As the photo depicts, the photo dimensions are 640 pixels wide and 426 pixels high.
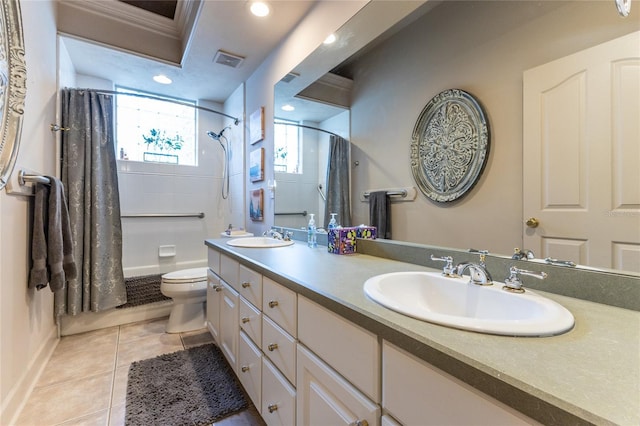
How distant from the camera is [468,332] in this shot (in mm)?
569

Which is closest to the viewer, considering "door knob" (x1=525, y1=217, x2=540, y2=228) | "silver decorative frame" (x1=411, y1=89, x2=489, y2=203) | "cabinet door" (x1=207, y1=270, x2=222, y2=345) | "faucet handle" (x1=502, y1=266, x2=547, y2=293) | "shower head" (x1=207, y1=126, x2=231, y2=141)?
"faucet handle" (x1=502, y1=266, x2=547, y2=293)

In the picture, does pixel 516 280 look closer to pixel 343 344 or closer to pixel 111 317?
pixel 343 344

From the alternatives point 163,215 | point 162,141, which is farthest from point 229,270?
point 162,141

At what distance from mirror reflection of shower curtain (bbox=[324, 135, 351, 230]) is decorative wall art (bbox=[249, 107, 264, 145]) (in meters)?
0.93

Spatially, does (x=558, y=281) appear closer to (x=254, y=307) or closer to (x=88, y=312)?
(x=254, y=307)

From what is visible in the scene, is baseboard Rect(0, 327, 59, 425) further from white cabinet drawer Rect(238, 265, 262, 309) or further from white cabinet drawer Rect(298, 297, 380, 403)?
white cabinet drawer Rect(298, 297, 380, 403)

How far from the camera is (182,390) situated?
1.60 metres

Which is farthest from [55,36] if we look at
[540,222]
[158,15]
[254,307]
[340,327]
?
[540,222]

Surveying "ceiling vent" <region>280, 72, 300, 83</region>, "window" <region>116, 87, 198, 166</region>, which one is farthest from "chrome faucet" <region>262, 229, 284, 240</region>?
"window" <region>116, 87, 198, 166</region>

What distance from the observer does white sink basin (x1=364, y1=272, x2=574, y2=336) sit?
567 millimetres

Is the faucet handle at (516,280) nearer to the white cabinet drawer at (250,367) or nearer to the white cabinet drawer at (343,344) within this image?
the white cabinet drawer at (343,344)

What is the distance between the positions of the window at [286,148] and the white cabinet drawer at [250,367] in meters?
1.18

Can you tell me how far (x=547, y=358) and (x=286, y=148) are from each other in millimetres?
1935

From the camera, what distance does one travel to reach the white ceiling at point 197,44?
1.87m
